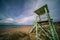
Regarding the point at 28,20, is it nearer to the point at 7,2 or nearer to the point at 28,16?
the point at 28,16

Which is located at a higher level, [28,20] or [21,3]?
[21,3]

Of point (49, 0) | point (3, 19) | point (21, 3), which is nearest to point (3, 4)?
point (3, 19)

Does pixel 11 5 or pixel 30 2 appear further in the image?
pixel 30 2

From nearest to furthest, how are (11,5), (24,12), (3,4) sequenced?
(3,4), (11,5), (24,12)

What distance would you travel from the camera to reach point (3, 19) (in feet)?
14.0

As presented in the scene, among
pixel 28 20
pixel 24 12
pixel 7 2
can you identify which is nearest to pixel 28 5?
Answer: pixel 24 12

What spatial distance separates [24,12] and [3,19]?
1915mm

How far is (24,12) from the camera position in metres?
5.70

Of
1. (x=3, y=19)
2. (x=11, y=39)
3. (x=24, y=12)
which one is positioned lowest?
(x=11, y=39)

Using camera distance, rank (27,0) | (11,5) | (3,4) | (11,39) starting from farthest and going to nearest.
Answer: (27,0) < (11,5) < (3,4) < (11,39)

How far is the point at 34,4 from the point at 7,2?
6.46 feet

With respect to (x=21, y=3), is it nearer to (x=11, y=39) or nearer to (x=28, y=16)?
(x=28, y=16)

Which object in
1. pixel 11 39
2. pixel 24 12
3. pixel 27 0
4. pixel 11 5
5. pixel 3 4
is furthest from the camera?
pixel 24 12

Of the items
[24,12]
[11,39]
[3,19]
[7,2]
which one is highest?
[7,2]
